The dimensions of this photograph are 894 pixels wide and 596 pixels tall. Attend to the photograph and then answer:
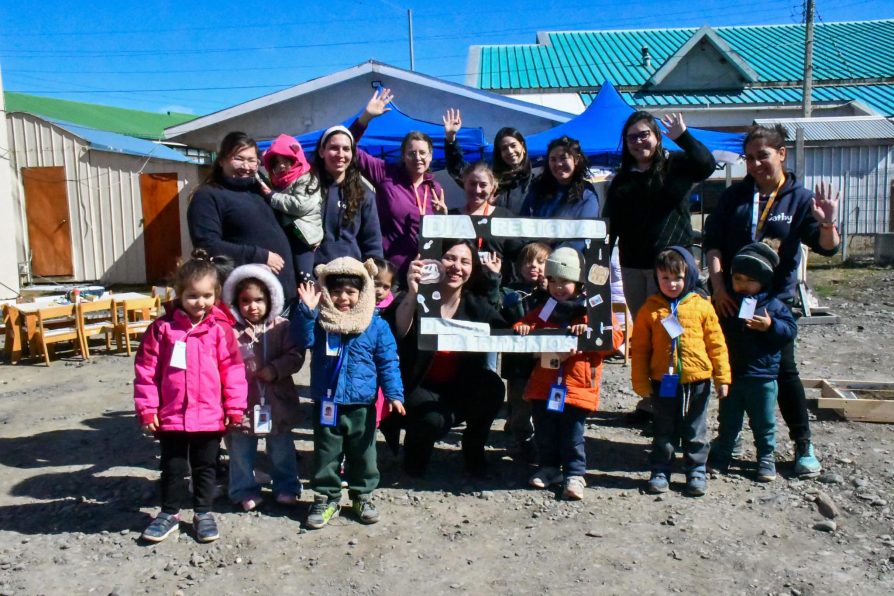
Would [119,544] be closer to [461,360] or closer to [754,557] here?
[461,360]

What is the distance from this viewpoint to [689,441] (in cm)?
411

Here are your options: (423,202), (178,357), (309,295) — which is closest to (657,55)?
(423,202)

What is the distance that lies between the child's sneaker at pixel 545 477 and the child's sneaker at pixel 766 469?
3.77 ft

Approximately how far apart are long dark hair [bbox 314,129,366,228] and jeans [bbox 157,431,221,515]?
4.96 feet

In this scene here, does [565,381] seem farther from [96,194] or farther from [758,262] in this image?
[96,194]

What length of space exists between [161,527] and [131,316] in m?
6.21

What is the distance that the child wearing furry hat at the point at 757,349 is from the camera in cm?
417

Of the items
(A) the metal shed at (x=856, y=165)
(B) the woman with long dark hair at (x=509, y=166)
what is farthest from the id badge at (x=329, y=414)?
(A) the metal shed at (x=856, y=165)

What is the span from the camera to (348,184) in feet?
14.4

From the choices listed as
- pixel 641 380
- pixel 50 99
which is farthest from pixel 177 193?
pixel 50 99

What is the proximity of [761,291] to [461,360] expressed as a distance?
1827 millimetres

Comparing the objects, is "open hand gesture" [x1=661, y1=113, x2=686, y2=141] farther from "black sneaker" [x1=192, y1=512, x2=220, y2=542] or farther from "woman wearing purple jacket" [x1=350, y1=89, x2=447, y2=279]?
"black sneaker" [x1=192, y1=512, x2=220, y2=542]

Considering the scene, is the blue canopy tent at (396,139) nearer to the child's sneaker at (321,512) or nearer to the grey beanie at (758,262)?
the grey beanie at (758,262)

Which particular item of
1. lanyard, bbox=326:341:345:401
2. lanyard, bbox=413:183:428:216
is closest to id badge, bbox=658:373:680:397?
lanyard, bbox=326:341:345:401
